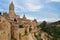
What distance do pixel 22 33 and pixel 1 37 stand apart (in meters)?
8.89

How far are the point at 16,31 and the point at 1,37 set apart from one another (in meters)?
5.33

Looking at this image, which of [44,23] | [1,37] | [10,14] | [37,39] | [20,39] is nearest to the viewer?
[1,37]

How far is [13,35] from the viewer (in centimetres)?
2420

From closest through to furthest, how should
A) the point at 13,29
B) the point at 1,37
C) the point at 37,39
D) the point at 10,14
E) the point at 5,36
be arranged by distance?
the point at 1,37 → the point at 5,36 → the point at 13,29 → the point at 37,39 → the point at 10,14

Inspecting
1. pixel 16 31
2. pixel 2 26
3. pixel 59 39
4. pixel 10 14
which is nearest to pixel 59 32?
pixel 59 39

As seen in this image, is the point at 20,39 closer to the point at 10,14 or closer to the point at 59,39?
the point at 59,39

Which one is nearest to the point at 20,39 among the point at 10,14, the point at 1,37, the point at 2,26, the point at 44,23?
the point at 2,26

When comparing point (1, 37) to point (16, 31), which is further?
point (16, 31)

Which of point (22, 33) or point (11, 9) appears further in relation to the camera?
point (11, 9)

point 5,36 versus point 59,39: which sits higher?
point 5,36

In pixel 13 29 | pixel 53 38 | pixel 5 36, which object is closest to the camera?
pixel 5 36

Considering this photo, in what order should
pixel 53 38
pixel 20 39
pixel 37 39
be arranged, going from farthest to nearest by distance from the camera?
pixel 53 38, pixel 37 39, pixel 20 39

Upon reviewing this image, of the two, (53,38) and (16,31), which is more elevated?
(16,31)

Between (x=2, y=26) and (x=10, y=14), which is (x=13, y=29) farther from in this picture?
(x=10, y=14)
